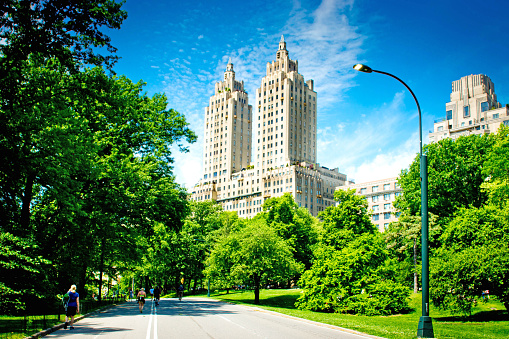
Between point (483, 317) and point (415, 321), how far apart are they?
6522 millimetres

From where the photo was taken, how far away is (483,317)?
93.7 feet

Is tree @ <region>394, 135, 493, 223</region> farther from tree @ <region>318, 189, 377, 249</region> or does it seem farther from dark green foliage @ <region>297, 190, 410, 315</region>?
dark green foliage @ <region>297, 190, 410, 315</region>

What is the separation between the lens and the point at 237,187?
509ft

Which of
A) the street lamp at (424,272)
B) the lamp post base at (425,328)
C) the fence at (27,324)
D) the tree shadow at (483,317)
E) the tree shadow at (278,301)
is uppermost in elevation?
the street lamp at (424,272)

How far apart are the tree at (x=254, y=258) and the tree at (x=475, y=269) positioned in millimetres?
20527

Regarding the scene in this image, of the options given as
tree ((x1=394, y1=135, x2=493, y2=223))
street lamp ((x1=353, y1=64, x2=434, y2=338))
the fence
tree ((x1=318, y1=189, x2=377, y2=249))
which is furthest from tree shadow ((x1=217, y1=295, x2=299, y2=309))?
street lamp ((x1=353, y1=64, x2=434, y2=338))

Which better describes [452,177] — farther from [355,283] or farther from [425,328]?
[425,328]

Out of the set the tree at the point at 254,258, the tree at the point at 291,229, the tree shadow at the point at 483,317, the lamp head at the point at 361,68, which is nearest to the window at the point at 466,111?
the tree at the point at 291,229

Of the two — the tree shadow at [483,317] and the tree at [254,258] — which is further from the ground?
the tree at [254,258]

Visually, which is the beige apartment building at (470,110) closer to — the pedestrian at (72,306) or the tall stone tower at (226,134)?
the tall stone tower at (226,134)

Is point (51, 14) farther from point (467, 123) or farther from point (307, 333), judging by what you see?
point (467, 123)

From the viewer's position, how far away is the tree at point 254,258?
45531mm

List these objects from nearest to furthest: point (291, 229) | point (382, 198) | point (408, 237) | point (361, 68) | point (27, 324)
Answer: point (361, 68), point (27, 324), point (408, 237), point (291, 229), point (382, 198)

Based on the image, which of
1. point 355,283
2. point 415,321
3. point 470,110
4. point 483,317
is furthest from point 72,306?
point 470,110
